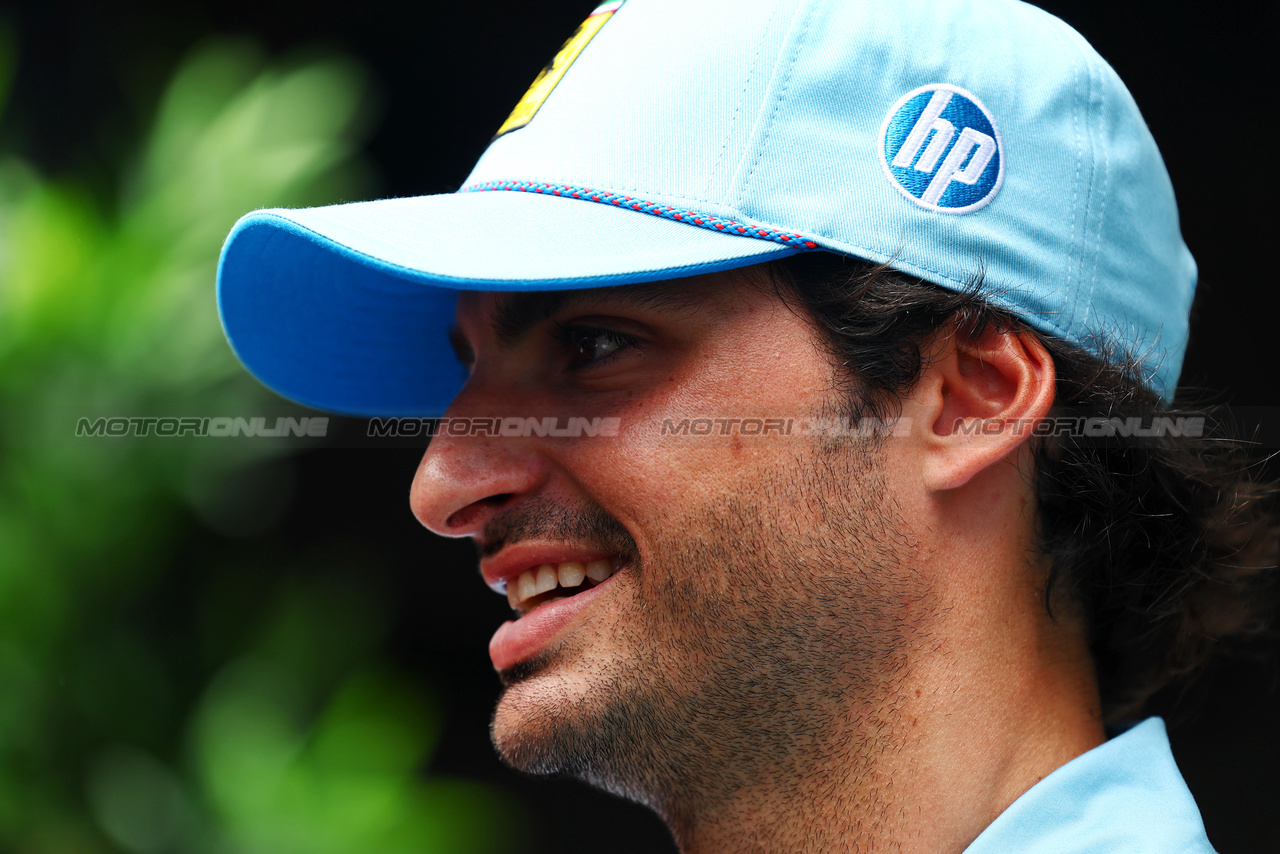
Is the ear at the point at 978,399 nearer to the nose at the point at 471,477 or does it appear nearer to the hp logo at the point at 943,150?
the hp logo at the point at 943,150

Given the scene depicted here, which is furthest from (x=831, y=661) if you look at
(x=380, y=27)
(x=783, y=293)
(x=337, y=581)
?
(x=380, y=27)

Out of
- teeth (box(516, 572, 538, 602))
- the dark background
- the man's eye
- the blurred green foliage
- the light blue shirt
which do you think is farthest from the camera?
the dark background

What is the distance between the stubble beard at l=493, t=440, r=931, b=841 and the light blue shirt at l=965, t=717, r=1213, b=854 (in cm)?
13

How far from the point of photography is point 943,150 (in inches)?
39.5

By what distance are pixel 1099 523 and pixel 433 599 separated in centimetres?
218

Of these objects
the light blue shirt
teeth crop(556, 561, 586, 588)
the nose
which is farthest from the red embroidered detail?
the light blue shirt

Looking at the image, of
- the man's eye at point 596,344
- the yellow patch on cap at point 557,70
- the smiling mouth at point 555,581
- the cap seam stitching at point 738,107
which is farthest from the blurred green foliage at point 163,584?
the cap seam stitching at point 738,107

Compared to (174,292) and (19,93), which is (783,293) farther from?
(19,93)

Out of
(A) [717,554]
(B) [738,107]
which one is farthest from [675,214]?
(A) [717,554]

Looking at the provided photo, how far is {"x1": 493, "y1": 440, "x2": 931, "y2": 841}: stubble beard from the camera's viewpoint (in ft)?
3.29

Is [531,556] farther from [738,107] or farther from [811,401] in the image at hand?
[738,107]

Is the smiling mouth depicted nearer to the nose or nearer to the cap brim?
the nose

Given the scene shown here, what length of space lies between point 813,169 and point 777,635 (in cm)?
47

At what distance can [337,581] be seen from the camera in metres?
2.68
